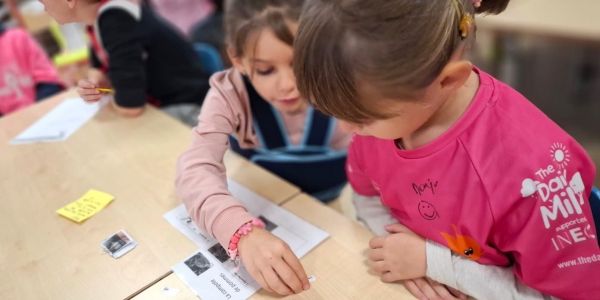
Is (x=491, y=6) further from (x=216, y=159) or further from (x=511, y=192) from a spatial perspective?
(x=216, y=159)

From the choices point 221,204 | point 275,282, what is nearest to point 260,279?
point 275,282

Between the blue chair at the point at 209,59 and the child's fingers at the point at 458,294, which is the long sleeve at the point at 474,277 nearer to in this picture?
the child's fingers at the point at 458,294

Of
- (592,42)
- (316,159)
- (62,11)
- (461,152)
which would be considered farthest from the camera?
(592,42)

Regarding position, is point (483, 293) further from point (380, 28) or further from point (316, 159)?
point (316, 159)

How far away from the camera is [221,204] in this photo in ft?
2.73

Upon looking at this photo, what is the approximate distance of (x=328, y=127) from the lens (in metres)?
1.25

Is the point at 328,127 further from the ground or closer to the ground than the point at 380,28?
closer to the ground

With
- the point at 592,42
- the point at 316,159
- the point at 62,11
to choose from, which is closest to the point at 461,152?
the point at 316,159

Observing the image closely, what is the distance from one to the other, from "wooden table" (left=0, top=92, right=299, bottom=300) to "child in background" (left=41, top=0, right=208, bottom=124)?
92 mm

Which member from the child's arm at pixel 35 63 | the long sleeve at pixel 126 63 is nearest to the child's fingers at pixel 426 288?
the long sleeve at pixel 126 63

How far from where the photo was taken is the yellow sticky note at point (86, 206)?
0.94 m

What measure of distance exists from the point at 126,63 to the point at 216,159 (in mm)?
486

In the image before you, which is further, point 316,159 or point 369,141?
point 316,159

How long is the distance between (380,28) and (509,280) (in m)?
0.41
